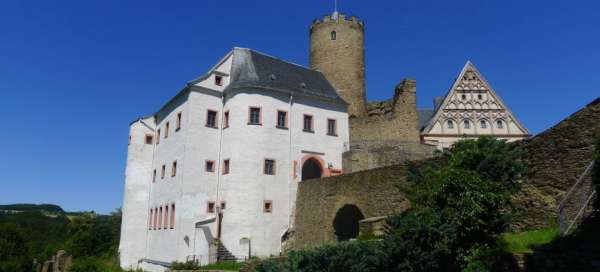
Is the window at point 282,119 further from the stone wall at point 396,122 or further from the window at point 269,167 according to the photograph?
the stone wall at point 396,122

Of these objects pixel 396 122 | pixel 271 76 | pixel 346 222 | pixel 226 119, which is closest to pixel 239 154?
pixel 226 119

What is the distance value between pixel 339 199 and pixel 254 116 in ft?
25.1

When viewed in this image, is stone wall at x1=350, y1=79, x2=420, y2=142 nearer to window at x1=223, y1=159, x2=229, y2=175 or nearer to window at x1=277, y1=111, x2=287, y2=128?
window at x1=277, y1=111, x2=287, y2=128

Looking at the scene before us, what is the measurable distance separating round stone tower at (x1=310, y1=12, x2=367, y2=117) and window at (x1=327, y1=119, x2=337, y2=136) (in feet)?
26.3

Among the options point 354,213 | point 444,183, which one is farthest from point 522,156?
point 354,213

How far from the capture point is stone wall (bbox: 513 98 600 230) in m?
12.9

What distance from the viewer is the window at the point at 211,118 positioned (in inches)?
1121

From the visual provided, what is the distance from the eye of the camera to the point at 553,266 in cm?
934

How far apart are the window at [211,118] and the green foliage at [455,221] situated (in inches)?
672

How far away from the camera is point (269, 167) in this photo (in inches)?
1091

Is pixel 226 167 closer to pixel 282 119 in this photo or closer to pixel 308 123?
pixel 282 119

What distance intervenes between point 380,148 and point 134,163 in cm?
1663

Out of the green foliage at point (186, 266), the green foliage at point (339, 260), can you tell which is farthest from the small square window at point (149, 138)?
the green foliage at point (339, 260)

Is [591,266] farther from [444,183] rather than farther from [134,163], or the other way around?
[134,163]
